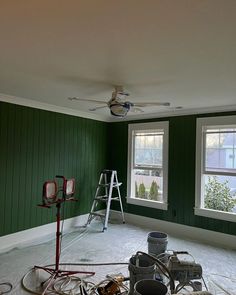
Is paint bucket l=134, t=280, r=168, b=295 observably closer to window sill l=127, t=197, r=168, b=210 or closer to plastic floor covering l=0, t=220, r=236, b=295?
plastic floor covering l=0, t=220, r=236, b=295

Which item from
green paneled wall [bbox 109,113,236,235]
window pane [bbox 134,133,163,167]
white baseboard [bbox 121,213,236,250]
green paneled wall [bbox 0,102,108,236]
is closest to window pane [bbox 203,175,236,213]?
green paneled wall [bbox 109,113,236,235]

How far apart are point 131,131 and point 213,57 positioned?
3.38 metres

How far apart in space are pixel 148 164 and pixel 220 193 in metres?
1.56

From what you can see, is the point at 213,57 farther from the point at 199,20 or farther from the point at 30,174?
the point at 30,174

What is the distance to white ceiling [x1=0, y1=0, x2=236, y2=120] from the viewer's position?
1.48m

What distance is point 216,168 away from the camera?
14.4ft

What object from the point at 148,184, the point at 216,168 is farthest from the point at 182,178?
the point at 148,184

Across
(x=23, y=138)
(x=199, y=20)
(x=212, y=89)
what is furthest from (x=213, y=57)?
(x=23, y=138)

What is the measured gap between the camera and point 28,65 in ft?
8.02

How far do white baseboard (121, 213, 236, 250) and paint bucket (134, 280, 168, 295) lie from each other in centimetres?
272

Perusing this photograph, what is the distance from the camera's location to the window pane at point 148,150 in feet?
16.8

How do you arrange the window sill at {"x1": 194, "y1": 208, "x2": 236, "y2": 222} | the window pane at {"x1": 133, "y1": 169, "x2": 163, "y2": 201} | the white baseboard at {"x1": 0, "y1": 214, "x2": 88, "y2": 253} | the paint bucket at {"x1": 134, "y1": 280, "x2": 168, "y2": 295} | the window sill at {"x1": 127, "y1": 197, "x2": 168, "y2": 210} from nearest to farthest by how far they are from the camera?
the paint bucket at {"x1": 134, "y1": 280, "x2": 168, "y2": 295}, the white baseboard at {"x1": 0, "y1": 214, "x2": 88, "y2": 253}, the window sill at {"x1": 194, "y1": 208, "x2": 236, "y2": 222}, the window sill at {"x1": 127, "y1": 197, "x2": 168, "y2": 210}, the window pane at {"x1": 133, "y1": 169, "x2": 163, "y2": 201}

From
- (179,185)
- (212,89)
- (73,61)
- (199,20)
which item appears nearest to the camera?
(199,20)

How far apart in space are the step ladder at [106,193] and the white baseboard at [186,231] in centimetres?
37
